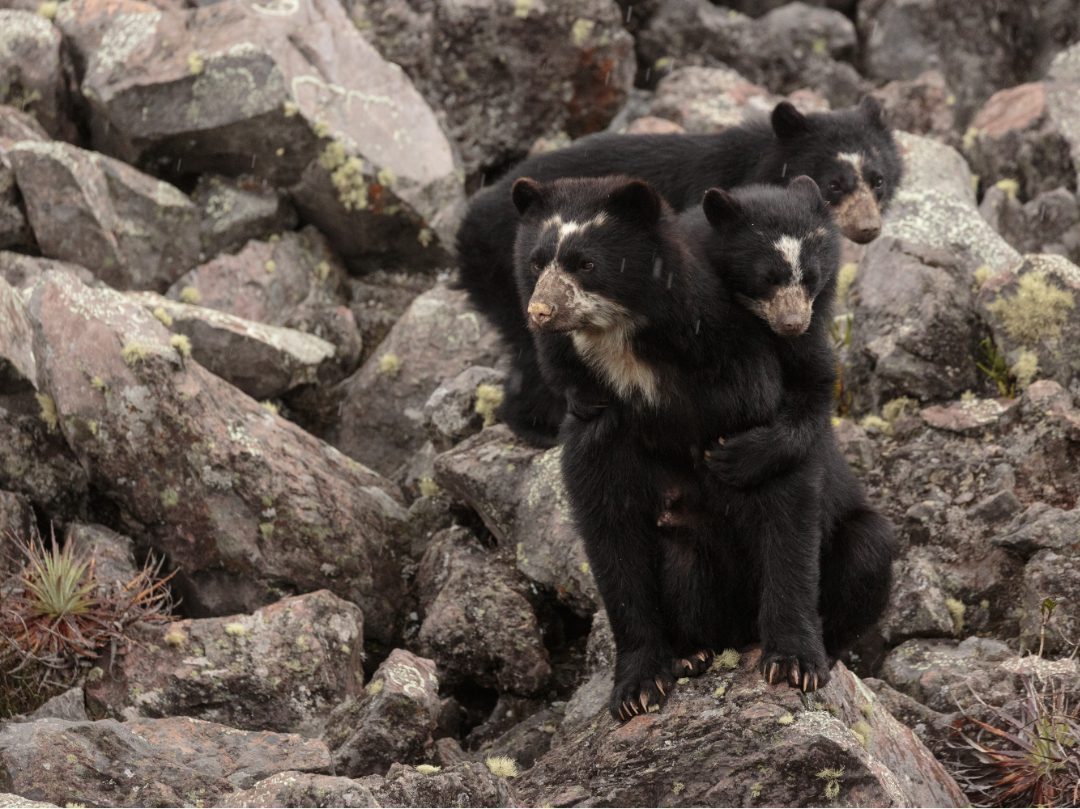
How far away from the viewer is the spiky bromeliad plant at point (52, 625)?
25.1 ft

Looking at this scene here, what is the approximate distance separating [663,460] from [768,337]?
667 millimetres

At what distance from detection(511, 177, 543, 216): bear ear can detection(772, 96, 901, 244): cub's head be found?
146 inches

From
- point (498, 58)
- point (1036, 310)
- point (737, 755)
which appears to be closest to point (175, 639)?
point (737, 755)

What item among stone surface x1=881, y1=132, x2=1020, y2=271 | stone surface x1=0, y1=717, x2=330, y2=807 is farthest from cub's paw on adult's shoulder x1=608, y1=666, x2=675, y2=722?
stone surface x1=881, y1=132, x2=1020, y2=271

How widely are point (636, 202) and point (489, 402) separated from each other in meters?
3.75

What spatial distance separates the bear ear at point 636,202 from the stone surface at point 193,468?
3321 millimetres

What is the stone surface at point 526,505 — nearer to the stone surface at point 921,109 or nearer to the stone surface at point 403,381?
the stone surface at point 403,381

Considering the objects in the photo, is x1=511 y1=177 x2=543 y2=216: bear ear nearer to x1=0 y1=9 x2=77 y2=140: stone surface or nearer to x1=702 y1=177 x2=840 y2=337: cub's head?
x1=702 y1=177 x2=840 y2=337: cub's head

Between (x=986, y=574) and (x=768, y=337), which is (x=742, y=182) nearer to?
(x=986, y=574)

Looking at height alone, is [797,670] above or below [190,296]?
above

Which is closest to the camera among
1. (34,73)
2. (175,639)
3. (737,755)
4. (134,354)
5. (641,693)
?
(737,755)

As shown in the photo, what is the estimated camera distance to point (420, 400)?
1054 centimetres

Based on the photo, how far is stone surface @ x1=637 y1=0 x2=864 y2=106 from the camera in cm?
1353

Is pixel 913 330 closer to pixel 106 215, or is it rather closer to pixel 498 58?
pixel 498 58
